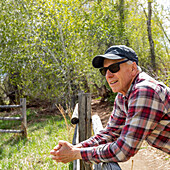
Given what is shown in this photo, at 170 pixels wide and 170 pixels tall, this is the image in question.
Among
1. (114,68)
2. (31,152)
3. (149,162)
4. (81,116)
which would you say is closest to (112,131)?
(114,68)

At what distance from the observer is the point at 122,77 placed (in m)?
1.94

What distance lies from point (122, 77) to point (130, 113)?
44cm

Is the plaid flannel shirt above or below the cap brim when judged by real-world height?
below

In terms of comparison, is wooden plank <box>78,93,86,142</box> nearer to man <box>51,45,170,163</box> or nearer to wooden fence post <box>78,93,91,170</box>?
wooden fence post <box>78,93,91,170</box>

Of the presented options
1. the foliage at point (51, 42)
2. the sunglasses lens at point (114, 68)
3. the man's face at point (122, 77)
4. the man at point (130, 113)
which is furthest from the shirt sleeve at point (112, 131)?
the foliage at point (51, 42)

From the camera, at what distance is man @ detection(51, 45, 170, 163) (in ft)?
5.06

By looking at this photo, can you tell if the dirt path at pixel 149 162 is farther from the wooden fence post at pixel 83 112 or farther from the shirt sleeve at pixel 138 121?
the shirt sleeve at pixel 138 121

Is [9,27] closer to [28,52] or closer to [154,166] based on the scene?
[28,52]

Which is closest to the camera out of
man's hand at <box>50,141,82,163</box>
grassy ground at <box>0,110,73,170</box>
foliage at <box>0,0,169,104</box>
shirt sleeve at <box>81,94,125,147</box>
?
man's hand at <box>50,141,82,163</box>

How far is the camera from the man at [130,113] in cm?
154

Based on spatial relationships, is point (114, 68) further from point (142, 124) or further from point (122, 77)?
point (142, 124)

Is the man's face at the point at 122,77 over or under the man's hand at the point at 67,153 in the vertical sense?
over

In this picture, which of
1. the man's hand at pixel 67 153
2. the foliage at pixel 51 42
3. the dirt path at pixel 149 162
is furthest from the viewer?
the foliage at pixel 51 42

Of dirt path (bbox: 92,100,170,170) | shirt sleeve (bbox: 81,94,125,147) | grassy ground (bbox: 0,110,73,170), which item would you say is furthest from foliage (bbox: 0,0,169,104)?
shirt sleeve (bbox: 81,94,125,147)
